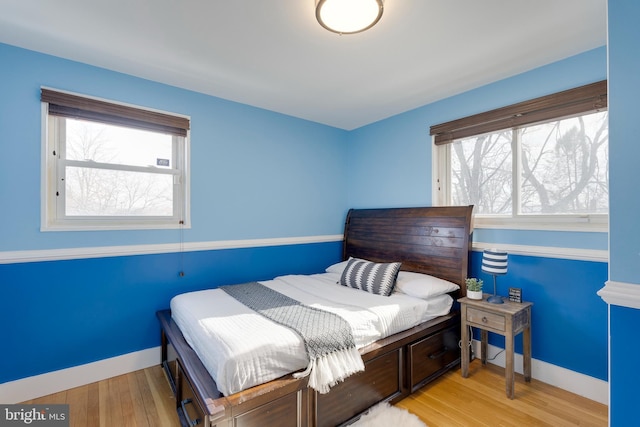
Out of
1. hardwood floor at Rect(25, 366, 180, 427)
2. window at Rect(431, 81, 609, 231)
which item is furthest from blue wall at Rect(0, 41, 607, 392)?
hardwood floor at Rect(25, 366, 180, 427)

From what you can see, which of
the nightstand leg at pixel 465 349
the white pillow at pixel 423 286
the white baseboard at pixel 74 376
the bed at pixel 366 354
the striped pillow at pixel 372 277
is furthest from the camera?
the striped pillow at pixel 372 277

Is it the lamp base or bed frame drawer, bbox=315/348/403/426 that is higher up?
the lamp base

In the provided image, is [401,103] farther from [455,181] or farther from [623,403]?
[623,403]

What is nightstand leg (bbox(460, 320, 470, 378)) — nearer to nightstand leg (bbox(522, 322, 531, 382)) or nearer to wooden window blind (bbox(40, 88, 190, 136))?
nightstand leg (bbox(522, 322, 531, 382))

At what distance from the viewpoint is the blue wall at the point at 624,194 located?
1157mm

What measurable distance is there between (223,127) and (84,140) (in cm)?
115

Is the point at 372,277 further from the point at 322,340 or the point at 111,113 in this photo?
the point at 111,113

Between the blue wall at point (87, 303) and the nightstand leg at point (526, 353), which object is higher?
the blue wall at point (87, 303)

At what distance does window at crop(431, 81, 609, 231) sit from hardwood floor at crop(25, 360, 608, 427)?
1.26m

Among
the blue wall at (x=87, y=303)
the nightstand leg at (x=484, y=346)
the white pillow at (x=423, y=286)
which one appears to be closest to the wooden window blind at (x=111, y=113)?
the blue wall at (x=87, y=303)

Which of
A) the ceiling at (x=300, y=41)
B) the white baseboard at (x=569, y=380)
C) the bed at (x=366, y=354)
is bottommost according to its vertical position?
the white baseboard at (x=569, y=380)

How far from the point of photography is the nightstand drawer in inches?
85.4

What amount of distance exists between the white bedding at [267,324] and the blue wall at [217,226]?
488 millimetres

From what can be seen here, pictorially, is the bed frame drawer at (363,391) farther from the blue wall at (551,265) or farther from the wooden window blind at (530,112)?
the wooden window blind at (530,112)
